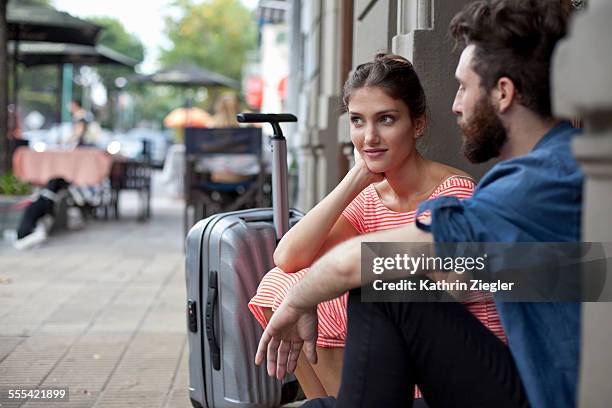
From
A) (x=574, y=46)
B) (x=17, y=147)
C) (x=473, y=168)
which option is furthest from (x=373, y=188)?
(x=17, y=147)

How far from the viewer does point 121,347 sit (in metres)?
4.99

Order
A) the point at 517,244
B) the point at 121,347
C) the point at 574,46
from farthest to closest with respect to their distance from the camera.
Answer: the point at 121,347, the point at 517,244, the point at 574,46

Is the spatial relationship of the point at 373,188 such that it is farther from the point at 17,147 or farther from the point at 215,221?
the point at 17,147

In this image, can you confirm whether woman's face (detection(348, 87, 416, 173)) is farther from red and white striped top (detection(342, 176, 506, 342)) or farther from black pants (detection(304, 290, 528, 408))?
black pants (detection(304, 290, 528, 408))

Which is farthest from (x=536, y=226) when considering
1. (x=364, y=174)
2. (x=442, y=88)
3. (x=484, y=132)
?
(x=442, y=88)

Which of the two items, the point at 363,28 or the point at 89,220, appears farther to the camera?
the point at 89,220

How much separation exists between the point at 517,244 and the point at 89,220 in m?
11.6

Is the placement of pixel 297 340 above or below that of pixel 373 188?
below

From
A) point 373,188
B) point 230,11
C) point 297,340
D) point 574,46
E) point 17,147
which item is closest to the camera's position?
point 574,46

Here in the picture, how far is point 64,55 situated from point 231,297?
1356 cm

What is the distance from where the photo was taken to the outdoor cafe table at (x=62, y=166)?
1121 cm

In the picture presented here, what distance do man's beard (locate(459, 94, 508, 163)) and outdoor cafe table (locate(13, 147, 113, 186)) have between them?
962 centimetres

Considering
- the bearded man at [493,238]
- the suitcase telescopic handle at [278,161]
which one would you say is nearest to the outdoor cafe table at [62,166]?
the suitcase telescopic handle at [278,161]

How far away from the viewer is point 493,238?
1.95 meters
